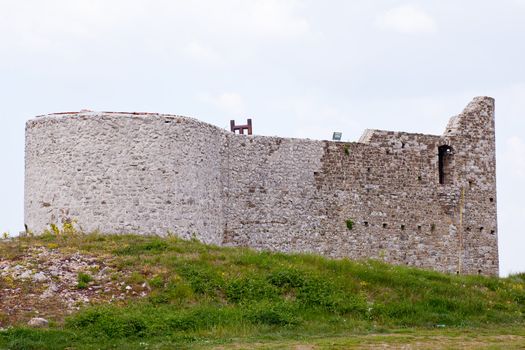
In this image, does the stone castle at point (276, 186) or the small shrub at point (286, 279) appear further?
the stone castle at point (276, 186)

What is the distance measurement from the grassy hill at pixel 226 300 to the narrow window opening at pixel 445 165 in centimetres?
760

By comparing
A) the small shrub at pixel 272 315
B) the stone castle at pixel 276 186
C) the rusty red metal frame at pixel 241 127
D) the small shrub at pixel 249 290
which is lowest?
the small shrub at pixel 272 315

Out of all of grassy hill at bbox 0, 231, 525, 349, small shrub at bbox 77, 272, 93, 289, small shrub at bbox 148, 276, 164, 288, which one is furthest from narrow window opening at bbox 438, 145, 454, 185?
small shrub at bbox 77, 272, 93, 289

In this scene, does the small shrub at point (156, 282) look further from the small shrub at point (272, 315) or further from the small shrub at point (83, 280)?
the small shrub at point (272, 315)

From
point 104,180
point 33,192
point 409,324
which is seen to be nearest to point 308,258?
point 409,324

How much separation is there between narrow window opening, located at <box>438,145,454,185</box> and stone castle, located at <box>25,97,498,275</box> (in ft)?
0.11

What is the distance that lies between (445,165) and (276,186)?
5.71 m

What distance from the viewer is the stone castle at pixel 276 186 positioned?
25.8m

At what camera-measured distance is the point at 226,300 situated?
20766 mm

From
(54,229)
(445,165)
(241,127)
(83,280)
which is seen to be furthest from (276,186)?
(83,280)

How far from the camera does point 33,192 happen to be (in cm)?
2647

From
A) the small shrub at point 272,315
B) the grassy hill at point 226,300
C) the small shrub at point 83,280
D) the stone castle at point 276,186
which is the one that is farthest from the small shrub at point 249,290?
the stone castle at point 276,186

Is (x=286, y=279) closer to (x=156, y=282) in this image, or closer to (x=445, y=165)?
(x=156, y=282)

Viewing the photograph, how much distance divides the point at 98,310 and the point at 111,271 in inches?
91.3
